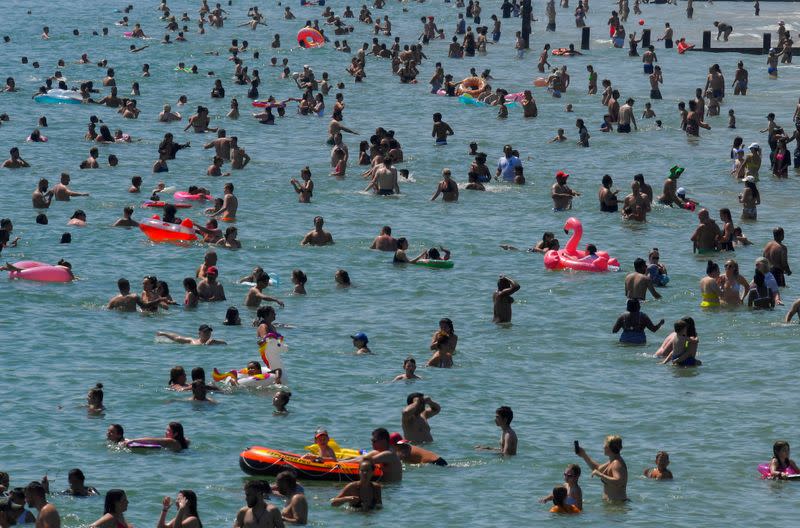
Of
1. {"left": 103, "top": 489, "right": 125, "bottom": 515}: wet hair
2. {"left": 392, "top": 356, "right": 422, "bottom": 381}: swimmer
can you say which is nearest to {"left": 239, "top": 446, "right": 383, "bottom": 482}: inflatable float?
{"left": 103, "top": 489, "right": 125, "bottom": 515}: wet hair

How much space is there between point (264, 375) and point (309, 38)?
159ft

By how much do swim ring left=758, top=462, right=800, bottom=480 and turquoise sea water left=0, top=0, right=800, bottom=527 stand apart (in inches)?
8.1

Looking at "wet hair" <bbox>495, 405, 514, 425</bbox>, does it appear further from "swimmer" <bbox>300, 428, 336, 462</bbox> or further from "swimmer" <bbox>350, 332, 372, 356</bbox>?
"swimmer" <bbox>350, 332, 372, 356</bbox>

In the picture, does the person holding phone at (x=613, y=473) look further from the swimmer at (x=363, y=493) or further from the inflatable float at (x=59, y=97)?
the inflatable float at (x=59, y=97)

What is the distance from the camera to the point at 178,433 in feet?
70.2

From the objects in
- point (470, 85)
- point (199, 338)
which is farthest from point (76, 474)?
point (470, 85)

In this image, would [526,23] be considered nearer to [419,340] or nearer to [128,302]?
[128,302]

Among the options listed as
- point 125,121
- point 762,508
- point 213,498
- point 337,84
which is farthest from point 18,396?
point 337,84

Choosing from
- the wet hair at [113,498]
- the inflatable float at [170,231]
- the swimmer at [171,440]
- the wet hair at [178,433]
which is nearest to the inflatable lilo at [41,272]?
the inflatable float at [170,231]

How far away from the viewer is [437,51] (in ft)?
234

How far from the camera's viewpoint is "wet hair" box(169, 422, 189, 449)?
2136 cm

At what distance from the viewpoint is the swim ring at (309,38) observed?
71.0m

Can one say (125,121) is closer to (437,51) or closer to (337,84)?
(337,84)

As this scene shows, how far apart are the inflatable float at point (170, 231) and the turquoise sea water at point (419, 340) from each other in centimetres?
55
